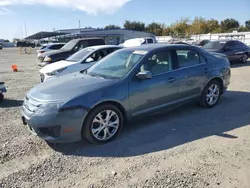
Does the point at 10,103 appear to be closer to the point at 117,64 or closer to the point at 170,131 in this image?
the point at 117,64

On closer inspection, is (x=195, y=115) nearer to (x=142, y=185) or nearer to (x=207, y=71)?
(x=207, y=71)

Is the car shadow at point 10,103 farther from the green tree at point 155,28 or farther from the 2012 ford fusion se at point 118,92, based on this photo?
the green tree at point 155,28

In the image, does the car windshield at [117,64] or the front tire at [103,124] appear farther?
the car windshield at [117,64]

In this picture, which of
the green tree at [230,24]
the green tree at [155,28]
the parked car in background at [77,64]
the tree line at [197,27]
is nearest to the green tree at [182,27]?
the tree line at [197,27]

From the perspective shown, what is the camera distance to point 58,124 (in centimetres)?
342

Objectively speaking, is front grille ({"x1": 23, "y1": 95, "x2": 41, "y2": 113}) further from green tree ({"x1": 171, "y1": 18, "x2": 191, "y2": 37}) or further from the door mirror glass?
green tree ({"x1": 171, "y1": 18, "x2": 191, "y2": 37})

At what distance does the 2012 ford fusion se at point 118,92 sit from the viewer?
3.49 metres

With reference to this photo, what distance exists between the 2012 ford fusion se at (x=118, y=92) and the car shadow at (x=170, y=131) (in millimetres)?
230

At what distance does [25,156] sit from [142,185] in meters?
1.93

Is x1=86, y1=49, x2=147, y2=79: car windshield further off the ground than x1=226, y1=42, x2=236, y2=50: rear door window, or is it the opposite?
x1=226, y1=42, x2=236, y2=50: rear door window

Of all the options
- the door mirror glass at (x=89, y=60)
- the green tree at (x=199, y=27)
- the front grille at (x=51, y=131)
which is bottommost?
the front grille at (x=51, y=131)

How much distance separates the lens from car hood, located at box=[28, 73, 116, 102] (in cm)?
357

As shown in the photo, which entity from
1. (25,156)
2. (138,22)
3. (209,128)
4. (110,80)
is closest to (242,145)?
(209,128)

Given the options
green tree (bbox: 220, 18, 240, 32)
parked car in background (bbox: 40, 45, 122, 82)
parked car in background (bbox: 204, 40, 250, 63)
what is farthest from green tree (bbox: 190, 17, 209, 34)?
parked car in background (bbox: 40, 45, 122, 82)
